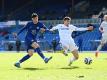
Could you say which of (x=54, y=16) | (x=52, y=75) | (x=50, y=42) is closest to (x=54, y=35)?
(x=50, y=42)

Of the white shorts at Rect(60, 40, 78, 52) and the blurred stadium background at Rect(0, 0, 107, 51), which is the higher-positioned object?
the blurred stadium background at Rect(0, 0, 107, 51)

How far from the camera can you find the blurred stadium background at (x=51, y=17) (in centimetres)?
3969

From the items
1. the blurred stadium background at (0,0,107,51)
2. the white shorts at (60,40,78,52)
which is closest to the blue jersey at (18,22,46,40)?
the white shorts at (60,40,78,52)

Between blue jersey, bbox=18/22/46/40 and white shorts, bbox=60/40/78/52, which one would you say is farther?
white shorts, bbox=60/40/78/52

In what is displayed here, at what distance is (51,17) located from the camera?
153ft

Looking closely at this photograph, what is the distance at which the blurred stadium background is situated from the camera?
3969 centimetres

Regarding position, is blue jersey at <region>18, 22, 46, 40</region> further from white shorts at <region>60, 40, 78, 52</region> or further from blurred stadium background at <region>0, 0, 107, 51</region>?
blurred stadium background at <region>0, 0, 107, 51</region>

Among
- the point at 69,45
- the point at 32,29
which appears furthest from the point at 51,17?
the point at 32,29

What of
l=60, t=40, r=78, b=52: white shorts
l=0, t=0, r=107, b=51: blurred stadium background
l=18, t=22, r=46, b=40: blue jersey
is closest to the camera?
l=18, t=22, r=46, b=40: blue jersey

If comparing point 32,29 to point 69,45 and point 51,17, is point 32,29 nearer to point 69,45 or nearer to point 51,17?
point 69,45

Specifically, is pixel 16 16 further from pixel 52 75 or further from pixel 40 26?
pixel 52 75

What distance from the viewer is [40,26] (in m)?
16.1

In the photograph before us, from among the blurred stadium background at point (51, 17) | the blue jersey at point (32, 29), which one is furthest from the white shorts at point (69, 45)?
the blurred stadium background at point (51, 17)

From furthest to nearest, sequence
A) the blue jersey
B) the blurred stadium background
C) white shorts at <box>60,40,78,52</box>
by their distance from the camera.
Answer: the blurred stadium background < white shorts at <box>60,40,78,52</box> < the blue jersey
